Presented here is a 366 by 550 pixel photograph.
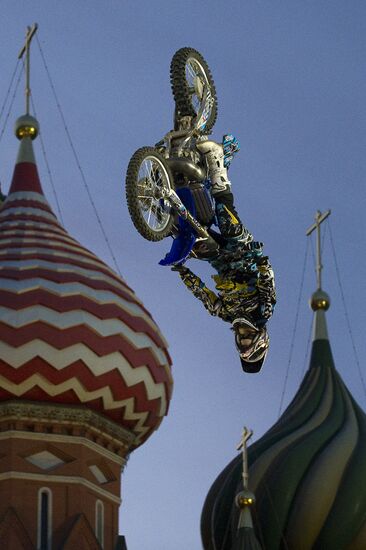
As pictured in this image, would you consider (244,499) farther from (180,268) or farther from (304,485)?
(180,268)

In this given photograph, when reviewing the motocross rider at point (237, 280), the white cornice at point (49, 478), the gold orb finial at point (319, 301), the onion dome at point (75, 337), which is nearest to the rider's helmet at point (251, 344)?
the motocross rider at point (237, 280)

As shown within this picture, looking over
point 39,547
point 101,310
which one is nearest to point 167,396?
point 101,310

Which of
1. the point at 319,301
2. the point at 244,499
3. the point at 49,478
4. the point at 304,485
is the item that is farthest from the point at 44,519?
the point at 319,301

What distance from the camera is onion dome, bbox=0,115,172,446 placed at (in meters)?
20.3

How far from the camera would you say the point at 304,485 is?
68.9 feet

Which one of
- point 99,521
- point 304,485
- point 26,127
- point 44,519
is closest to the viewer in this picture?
Result: point 44,519

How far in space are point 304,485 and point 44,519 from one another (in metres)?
3.69

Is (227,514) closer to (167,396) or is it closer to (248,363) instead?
(167,396)

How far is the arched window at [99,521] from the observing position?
20625 millimetres

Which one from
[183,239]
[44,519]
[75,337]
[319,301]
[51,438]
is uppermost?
[319,301]

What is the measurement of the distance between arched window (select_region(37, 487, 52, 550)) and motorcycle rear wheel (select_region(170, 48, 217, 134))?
11343 mm

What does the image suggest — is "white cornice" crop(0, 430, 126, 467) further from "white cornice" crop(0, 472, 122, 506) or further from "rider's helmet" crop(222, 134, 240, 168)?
"rider's helmet" crop(222, 134, 240, 168)

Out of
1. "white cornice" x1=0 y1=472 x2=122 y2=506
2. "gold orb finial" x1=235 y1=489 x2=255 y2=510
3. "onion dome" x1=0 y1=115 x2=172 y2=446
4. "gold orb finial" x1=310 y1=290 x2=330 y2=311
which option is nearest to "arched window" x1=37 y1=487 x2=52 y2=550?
"white cornice" x1=0 y1=472 x2=122 y2=506

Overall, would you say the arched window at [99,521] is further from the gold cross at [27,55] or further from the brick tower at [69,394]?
the gold cross at [27,55]
